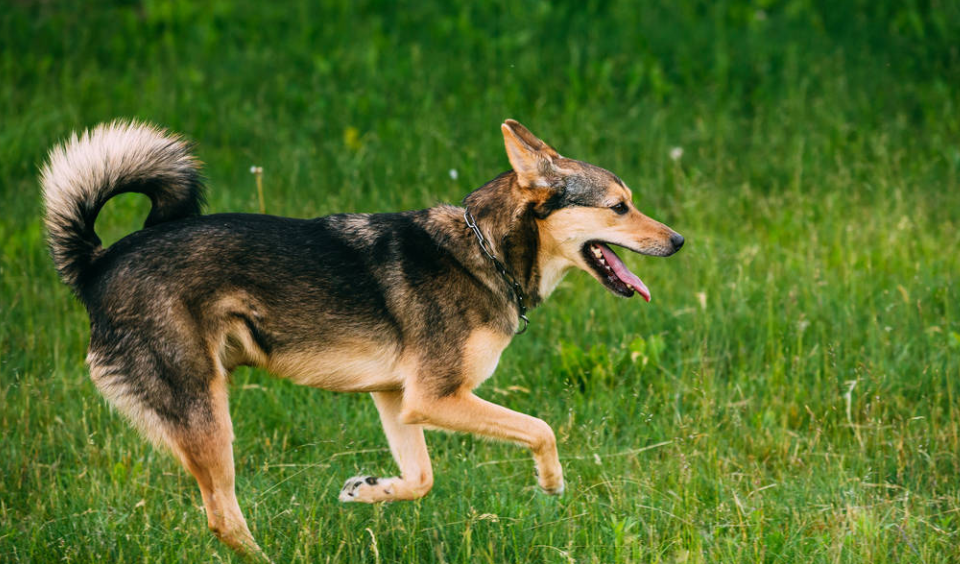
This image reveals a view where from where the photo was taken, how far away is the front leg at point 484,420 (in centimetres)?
457

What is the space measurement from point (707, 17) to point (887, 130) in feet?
8.60

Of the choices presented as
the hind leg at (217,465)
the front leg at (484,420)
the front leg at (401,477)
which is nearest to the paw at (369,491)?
the front leg at (401,477)

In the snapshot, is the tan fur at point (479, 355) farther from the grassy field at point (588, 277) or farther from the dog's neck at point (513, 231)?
the grassy field at point (588, 277)

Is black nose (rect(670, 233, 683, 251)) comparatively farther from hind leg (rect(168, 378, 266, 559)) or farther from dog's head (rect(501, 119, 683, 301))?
hind leg (rect(168, 378, 266, 559))

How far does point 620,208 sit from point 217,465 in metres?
2.15

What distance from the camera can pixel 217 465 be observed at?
4.32m

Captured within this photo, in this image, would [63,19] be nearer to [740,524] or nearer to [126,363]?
[126,363]

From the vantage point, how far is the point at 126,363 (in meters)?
4.27

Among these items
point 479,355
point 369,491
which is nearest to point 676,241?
point 479,355

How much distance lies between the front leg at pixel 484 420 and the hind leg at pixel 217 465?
31.2 inches

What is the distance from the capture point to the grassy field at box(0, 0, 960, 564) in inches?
180

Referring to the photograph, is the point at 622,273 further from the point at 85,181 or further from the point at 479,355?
the point at 85,181

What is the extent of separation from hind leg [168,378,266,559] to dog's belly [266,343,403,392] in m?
0.35

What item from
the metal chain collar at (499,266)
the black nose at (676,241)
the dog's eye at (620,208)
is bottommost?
the metal chain collar at (499,266)
